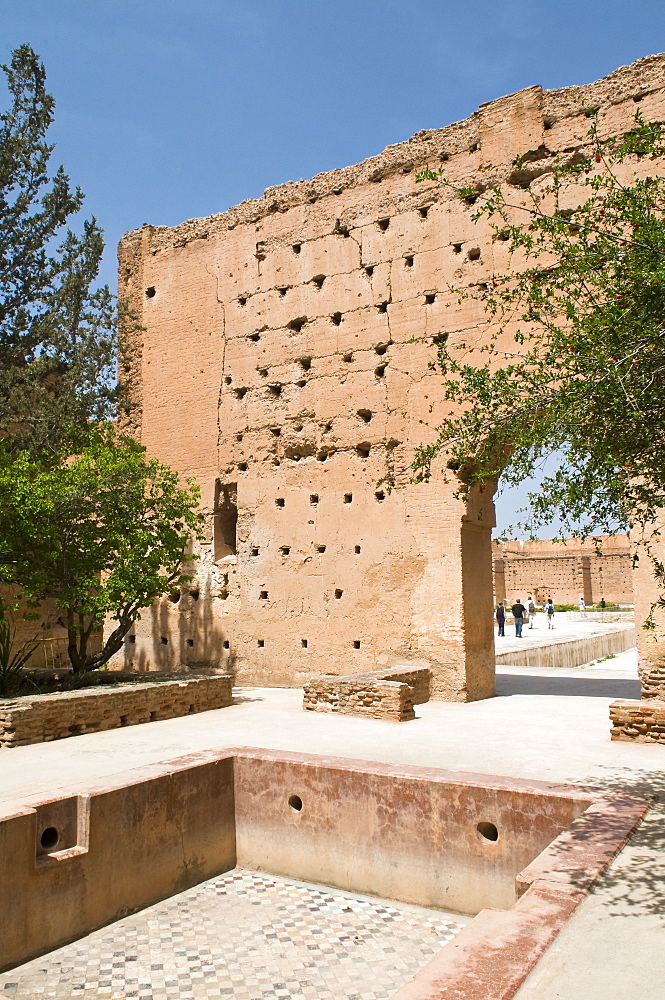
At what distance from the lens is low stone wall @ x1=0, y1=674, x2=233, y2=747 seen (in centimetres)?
789

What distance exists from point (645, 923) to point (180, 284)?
41.7 feet

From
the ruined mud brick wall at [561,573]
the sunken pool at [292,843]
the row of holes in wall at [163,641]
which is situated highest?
the ruined mud brick wall at [561,573]

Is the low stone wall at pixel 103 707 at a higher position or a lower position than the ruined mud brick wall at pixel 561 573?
lower

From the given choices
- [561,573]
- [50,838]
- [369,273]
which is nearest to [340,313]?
[369,273]

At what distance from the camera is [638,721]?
23.2 ft

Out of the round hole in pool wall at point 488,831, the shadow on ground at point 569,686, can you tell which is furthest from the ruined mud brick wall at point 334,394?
the round hole in pool wall at point 488,831

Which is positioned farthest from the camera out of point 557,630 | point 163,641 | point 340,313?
point 557,630

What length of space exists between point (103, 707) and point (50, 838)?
3516 millimetres

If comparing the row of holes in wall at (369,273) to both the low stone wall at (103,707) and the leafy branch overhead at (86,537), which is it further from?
the low stone wall at (103,707)

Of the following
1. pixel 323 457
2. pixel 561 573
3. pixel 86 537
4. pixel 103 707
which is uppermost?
pixel 323 457

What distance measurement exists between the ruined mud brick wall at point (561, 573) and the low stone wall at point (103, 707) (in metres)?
23.8

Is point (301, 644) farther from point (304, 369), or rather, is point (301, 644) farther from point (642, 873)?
point (642, 873)

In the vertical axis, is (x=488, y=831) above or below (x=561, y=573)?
below

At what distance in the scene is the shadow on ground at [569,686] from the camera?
10.9 m
